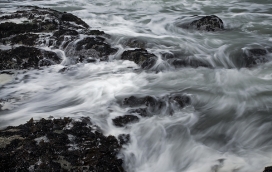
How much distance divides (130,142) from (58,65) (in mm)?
3583

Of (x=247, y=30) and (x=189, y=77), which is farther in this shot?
(x=247, y=30)

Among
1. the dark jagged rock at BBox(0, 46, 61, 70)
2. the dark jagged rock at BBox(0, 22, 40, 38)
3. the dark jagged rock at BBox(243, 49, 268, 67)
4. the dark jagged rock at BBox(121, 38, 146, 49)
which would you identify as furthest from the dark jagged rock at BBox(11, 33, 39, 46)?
the dark jagged rock at BBox(243, 49, 268, 67)

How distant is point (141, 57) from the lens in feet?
23.1

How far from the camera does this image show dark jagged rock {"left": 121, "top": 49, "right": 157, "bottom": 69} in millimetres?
6973

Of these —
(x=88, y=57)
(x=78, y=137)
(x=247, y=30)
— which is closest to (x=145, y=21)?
(x=247, y=30)

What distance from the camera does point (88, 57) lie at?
729 cm

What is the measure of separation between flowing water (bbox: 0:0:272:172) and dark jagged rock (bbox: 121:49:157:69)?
0.49 feet

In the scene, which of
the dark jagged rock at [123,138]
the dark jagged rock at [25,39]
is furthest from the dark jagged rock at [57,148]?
the dark jagged rock at [25,39]

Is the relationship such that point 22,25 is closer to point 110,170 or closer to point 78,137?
point 78,137

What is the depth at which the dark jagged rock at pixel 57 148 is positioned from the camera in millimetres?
3414

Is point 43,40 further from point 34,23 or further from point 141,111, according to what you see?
point 141,111

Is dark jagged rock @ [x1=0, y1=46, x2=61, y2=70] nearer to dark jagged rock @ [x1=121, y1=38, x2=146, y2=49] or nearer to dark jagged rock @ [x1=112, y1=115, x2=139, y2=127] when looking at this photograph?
dark jagged rock @ [x1=121, y1=38, x2=146, y2=49]

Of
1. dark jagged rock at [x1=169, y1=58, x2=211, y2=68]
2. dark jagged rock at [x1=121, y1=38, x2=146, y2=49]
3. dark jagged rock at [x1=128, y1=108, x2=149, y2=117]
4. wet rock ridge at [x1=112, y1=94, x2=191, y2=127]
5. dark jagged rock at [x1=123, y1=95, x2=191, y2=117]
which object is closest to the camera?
wet rock ridge at [x1=112, y1=94, x2=191, y2=127]

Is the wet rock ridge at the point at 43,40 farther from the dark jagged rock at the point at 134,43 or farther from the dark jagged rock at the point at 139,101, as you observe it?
the dark jagged rock at the point at 139,101
